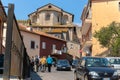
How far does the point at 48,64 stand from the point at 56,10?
222 ft

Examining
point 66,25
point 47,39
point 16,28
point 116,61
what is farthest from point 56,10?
point 16,28

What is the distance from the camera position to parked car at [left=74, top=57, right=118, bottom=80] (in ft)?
65.0

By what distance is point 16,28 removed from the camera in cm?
970

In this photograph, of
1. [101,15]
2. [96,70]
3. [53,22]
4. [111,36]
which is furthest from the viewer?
[53,22]

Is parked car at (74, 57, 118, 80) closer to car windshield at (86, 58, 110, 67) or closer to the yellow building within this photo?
car windshield at (86, 58, 110, 67)

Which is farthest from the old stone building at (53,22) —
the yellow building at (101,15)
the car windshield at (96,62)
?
the car windshield at (96,62)

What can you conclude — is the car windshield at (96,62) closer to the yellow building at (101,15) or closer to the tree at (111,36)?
the tree at (111,36)

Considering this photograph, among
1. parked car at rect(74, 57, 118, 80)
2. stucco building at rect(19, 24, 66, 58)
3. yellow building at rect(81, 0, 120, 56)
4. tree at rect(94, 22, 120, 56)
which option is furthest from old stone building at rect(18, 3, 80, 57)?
parked car at rect(74, 57, 118, 80)

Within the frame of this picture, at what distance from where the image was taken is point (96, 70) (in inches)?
786

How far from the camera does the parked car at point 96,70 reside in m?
19.8

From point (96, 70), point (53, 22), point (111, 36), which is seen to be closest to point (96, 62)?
point (96, 70)

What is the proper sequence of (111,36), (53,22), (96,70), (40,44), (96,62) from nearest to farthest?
1. (96,70)
2. (96,62)
3. (111,36)
4. (40,44)
5. (53,22)

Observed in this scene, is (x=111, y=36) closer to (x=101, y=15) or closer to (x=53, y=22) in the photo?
(x=101, y=15)

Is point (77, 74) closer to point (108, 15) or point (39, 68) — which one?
point (39, 68)
